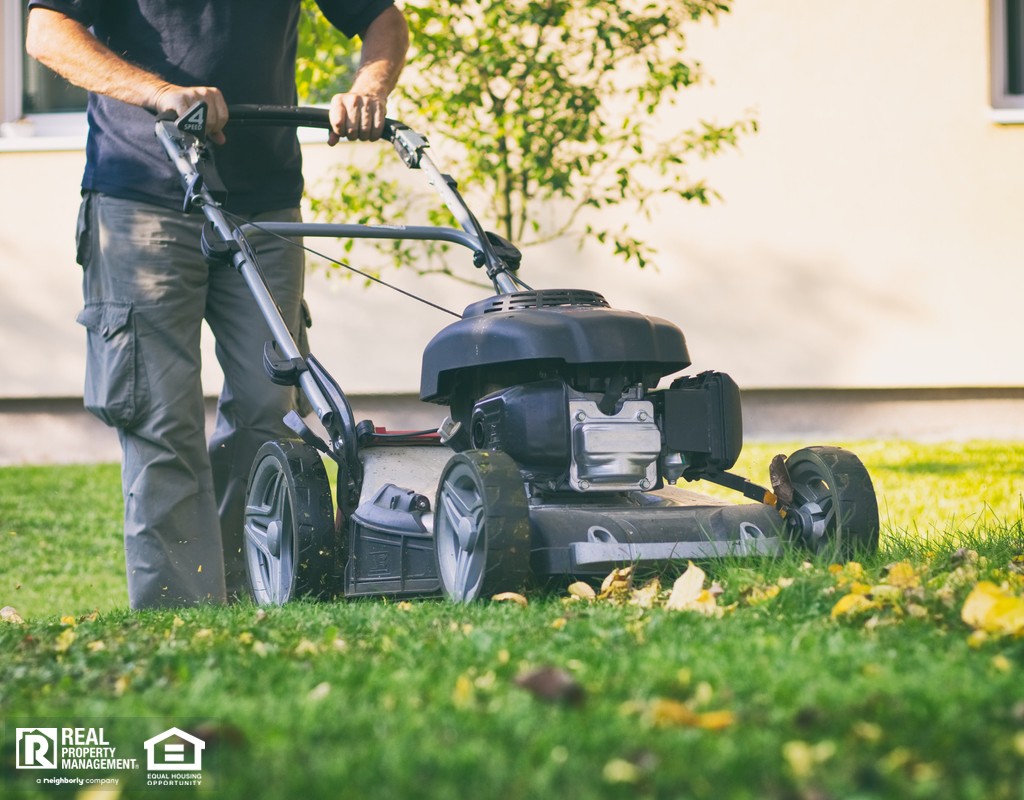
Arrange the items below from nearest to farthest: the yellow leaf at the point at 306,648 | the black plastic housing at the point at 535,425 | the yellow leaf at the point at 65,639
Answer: the yellow leaf at the point at 306,648 < the yellow leaf at the point at 65,639 < the black plastic housing at the point at 535,425

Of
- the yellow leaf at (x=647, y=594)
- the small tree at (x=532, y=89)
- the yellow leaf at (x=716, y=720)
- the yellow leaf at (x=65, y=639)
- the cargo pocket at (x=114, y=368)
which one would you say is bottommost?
the yellow leaf at (x=65, y=639)

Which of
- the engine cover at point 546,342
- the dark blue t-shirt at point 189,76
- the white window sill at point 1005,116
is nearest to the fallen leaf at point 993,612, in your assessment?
the engine cover at point 546,342

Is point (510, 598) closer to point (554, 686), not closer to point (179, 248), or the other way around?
point (554, 686)

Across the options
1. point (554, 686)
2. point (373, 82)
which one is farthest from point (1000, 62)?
point (554, 686)

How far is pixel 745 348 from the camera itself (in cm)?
734

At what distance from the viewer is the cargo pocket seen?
9.85 feet

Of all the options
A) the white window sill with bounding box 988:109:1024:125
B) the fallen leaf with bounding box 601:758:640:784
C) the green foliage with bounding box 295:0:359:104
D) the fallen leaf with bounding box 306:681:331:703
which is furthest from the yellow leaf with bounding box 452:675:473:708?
the white window sill with bounding box 988:109:1024:125

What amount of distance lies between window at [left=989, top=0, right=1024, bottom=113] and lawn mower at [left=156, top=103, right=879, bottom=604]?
5.72 meters

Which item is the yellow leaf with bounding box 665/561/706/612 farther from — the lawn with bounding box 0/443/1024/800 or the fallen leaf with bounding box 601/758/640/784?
the fallen leaf with bounding box 601/758/640/784

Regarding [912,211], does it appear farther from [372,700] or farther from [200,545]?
[372,700]

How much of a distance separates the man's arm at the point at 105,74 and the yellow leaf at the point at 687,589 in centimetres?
172

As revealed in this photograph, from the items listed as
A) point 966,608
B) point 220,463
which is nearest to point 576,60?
point 220,463

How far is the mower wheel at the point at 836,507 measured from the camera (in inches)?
98.2

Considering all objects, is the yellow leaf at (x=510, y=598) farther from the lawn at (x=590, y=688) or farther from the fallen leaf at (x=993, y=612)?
the fallen leaf at (x=993, y=612)
